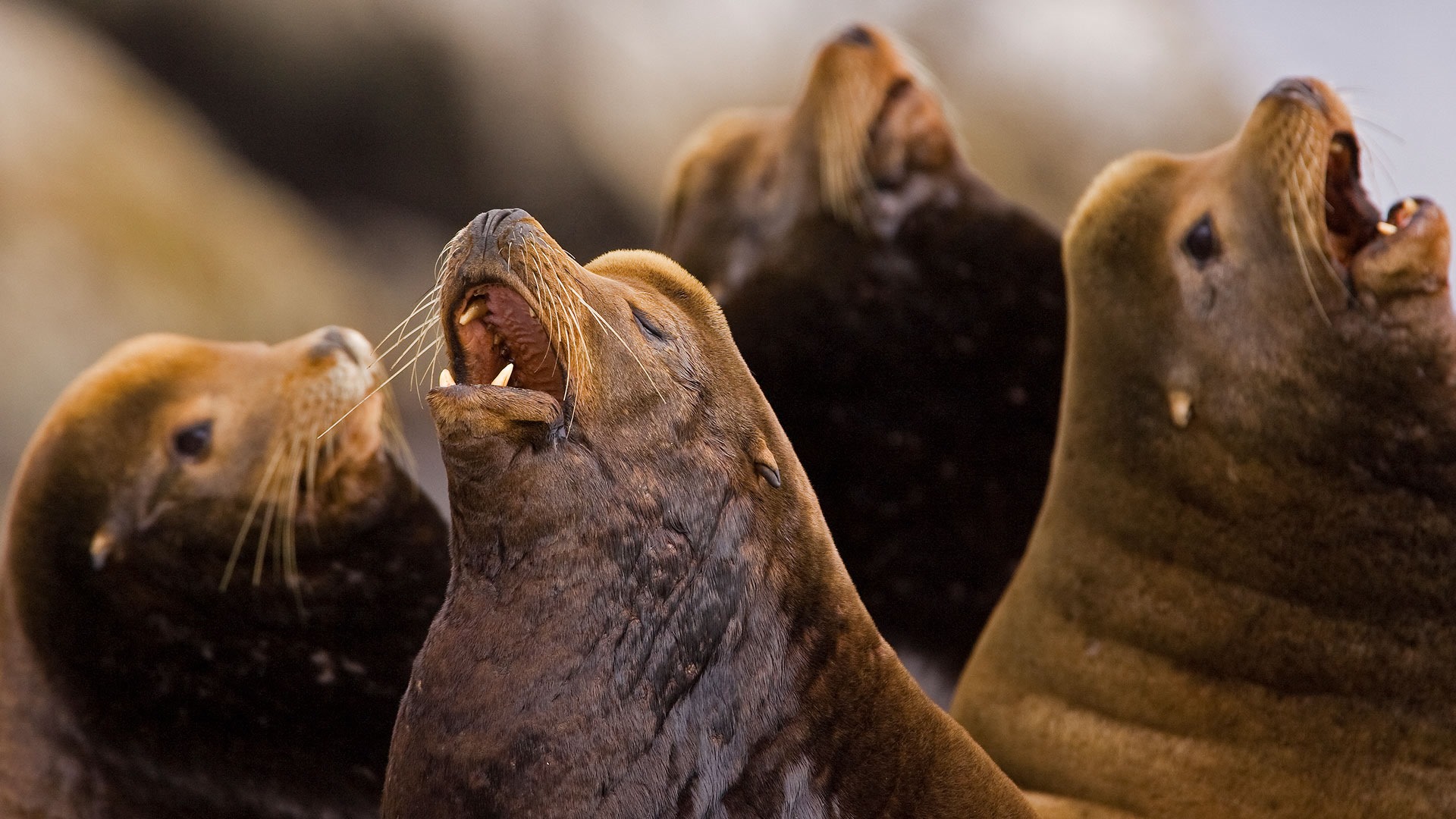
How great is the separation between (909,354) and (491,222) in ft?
7.56

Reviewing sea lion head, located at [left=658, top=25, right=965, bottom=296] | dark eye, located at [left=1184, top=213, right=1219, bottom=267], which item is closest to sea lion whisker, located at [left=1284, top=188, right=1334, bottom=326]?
dark eye, located at [left=1184, top=213, right=1219, bottom=267]

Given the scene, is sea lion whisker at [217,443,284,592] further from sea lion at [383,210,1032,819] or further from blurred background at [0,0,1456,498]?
blurred background at [0,0,1456,498]

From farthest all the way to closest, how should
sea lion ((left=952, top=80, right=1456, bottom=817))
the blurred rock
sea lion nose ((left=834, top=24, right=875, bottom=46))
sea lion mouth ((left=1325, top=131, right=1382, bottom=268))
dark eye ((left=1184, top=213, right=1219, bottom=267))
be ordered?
the blurred rock → sea lion nose ((left=834, top=24, right=875, bottom=46)) → dark eye ((left=1184, top=213, right=1219, bottom=267)) → sea lion mouth ((left=1325, top=131, right=1382, bottom=268)) → sea lion ((left=952, top=80, right=1456, bottom=817))

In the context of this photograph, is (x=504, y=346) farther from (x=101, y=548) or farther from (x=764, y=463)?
(x=101, y=548)

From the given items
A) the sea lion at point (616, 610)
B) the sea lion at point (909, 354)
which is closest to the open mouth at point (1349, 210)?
the sea lion at point (909, 354)

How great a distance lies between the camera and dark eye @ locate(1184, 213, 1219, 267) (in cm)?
337

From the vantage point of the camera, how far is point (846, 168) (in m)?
4.54

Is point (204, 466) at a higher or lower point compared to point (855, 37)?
lower

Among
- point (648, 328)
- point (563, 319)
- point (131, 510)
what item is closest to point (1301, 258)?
point (648, 328)

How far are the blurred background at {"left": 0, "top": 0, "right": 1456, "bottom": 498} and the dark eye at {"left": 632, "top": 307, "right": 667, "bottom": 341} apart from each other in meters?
3.67

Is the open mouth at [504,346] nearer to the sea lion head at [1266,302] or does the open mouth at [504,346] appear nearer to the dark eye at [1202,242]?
the sea lion head at [1266,302]

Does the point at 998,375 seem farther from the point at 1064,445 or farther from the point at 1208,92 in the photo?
the point at 1208,92

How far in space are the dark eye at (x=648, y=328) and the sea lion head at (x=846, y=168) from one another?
2.08 m

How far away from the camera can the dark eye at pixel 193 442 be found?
373 cm
